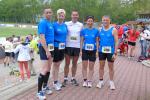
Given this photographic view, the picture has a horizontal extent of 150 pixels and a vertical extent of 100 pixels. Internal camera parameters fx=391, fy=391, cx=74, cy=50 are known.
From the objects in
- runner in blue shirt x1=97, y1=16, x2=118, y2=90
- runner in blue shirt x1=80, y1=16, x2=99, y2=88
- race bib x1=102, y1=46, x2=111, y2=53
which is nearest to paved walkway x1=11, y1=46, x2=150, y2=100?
runner in blue shirt x1=97, y1=16, x2=118, y2=90

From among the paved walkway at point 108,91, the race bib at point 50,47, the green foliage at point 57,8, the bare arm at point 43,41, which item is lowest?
the paved walkway at point 108,91

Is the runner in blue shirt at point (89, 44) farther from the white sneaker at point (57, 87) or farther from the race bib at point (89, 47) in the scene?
the white sneaker at point (57, 87)

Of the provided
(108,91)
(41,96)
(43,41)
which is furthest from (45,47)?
(108,91)

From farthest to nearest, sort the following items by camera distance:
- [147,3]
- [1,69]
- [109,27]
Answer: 1. [1,69]
2. [109,27]
3. [147,3]

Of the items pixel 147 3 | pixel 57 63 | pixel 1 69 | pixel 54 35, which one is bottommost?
pixel 1 69

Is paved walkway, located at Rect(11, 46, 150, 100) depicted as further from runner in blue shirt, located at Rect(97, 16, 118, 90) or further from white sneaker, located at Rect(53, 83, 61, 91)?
runner in blue shirt, located at Rect(97, 16, 118, 90)

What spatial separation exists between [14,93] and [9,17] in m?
111

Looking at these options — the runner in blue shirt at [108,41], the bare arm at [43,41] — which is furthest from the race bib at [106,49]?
the bare arm at [43,41]

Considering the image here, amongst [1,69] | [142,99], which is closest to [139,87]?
[142,99]

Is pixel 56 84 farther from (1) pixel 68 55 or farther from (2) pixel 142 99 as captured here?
(2) pixel 142 99

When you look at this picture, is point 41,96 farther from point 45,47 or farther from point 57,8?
point 57,8

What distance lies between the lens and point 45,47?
8398 mm

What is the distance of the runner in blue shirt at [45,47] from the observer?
8.45 m

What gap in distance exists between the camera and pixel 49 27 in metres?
8.73
